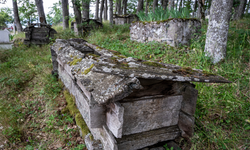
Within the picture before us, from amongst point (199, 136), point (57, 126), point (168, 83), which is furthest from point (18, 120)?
point (199, 136)

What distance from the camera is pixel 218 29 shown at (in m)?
3.62

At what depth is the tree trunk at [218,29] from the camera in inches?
139

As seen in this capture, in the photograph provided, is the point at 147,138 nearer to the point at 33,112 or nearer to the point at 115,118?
the point at 115,118

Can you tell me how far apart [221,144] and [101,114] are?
5.16 ft

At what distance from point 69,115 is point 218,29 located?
4078 millimetres

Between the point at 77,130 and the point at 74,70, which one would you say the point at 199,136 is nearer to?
the point at 74,70

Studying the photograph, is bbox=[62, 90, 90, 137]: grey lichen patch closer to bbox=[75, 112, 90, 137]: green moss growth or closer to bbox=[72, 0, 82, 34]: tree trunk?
bbox=[75, 112, 90, 137]: green moss growth

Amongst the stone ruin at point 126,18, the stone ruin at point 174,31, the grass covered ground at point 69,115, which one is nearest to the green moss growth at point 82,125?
the grass covered ground at point 69,115

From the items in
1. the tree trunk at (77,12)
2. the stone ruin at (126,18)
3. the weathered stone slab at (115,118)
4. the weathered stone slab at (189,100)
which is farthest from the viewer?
the stone ruin at (126,18)

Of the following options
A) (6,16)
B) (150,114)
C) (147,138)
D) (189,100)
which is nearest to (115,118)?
(150,114)

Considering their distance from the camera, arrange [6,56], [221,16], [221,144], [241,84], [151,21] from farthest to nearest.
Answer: [6,56], [151,21], [221,16], [241,84], [221,144]

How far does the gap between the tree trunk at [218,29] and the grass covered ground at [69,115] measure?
24 cm

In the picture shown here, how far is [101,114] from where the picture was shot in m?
1.87

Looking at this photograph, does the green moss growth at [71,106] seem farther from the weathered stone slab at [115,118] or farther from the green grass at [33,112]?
the weathered stone slab at [115,118]
